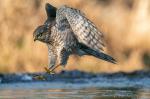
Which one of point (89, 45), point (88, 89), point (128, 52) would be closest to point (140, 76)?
point (128, 52)

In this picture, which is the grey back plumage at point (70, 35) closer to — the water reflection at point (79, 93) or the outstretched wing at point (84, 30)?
the outstretched wing at point (84, 30)

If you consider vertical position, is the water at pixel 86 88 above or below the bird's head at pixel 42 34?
below

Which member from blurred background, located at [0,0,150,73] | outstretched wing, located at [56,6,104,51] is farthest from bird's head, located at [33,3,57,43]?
blurred background, located at [0,0,150,73]

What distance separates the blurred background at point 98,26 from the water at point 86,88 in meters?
0.83

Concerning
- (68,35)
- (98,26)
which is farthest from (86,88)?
(98,26)

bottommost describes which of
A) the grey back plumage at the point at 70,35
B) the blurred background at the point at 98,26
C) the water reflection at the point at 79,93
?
the water reflection at the point at 79,93

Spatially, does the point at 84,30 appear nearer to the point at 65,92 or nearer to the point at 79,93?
the point at 79,93

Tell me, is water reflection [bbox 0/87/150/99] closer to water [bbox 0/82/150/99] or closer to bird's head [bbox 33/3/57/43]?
water [bbox 0/82/150/99]

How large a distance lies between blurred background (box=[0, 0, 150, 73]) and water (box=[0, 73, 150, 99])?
2.72ft

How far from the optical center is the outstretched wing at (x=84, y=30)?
11094 millimetres

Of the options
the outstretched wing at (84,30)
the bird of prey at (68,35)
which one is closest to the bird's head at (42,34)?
the bird of prey at (68,35)

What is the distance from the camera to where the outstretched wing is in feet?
36.4

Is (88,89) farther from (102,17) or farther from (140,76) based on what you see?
(102,17)

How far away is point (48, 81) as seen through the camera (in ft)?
46.1
